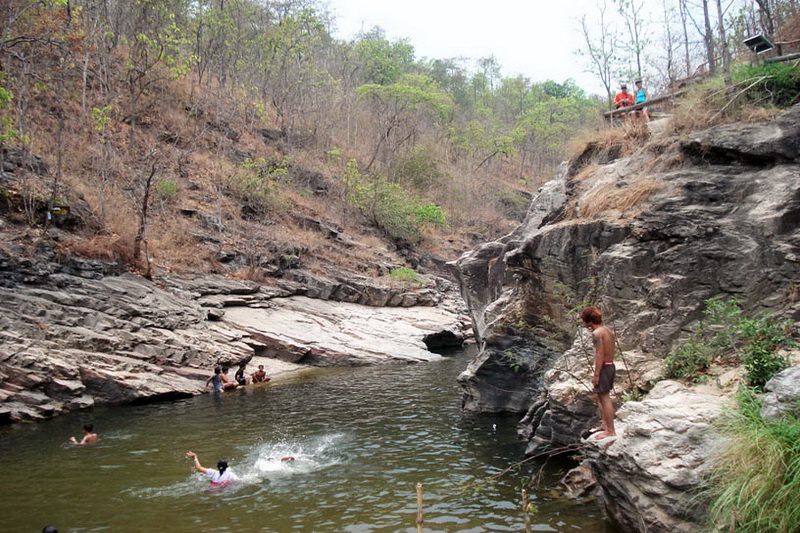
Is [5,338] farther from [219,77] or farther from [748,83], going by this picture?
[219,77]

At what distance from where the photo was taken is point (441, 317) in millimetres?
30391

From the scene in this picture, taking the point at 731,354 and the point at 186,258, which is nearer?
the point at 731,354

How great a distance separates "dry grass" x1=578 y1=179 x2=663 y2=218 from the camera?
10008 millimetres

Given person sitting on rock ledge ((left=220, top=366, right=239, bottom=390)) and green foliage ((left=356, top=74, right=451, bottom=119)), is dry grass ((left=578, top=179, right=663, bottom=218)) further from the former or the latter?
green foliage ((left=356, top=74, right=451, bottom=119))

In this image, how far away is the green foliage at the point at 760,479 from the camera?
4.33m

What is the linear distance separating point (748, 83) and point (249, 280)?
69.2 feet

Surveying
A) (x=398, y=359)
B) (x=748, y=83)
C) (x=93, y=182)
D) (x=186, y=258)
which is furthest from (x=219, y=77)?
(x=748, y=83)

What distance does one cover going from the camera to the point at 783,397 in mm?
4859

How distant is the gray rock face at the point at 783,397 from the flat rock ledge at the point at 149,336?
1532cm

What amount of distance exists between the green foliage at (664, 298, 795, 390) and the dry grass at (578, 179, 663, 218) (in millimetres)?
2590

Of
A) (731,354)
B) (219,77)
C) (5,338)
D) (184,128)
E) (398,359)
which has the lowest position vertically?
(398,359)

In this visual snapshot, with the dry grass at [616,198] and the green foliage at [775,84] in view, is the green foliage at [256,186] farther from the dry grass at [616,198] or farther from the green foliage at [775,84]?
the green foliage at [775,84]

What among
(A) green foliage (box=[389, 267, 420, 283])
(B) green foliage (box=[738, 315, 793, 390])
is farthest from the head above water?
(A) green foliage (box=[389, 267, 420, 283])

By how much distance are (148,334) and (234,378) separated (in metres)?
3.16
